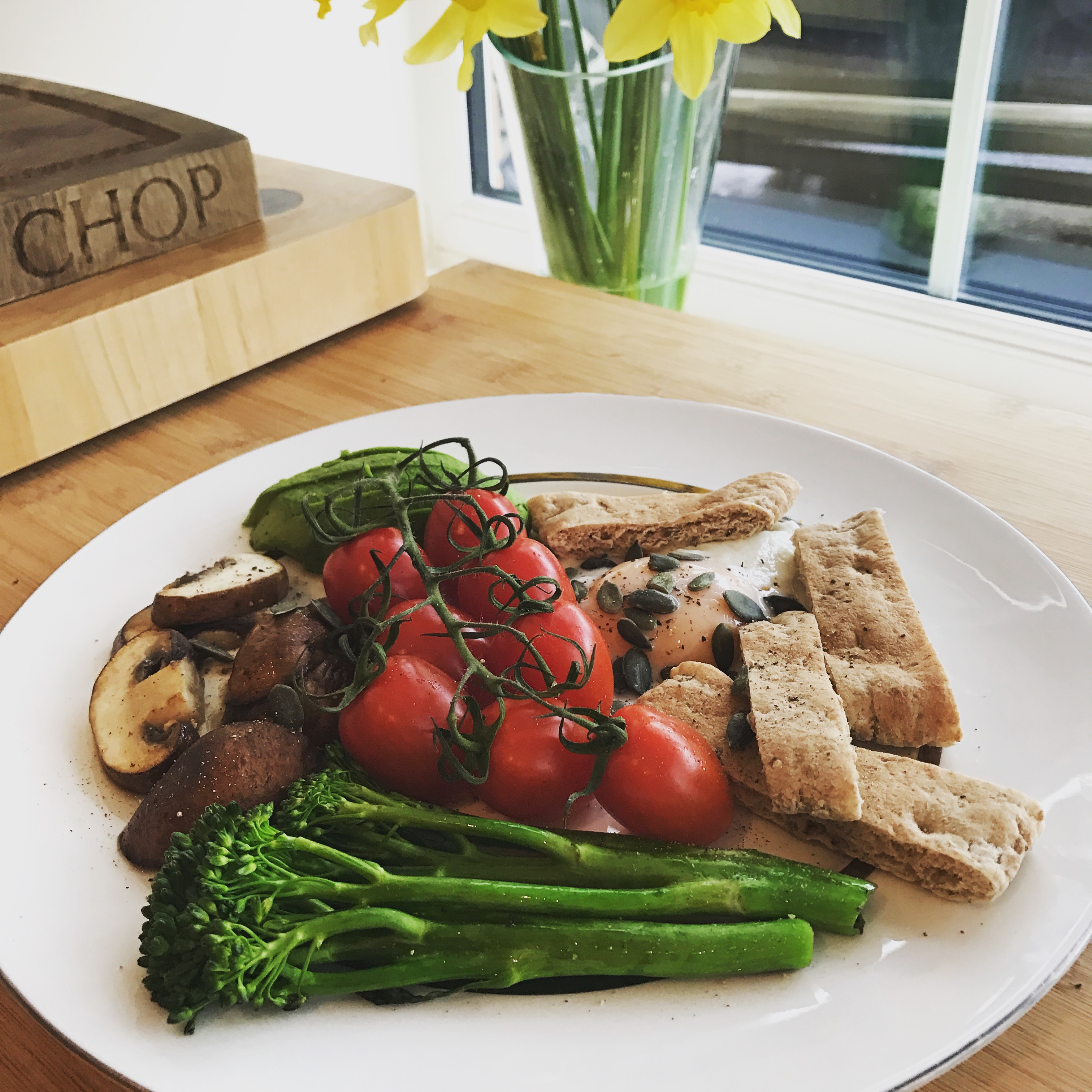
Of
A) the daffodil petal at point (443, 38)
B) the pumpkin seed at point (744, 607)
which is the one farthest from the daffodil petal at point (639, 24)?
the pumpkin seed at point (744, 607)

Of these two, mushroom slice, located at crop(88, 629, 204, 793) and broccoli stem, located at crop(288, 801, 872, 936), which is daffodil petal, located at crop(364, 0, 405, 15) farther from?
broccoli stem, located at crop(288, 801, 872, 936)

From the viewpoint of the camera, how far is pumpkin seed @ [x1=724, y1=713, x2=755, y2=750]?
3.52 ft

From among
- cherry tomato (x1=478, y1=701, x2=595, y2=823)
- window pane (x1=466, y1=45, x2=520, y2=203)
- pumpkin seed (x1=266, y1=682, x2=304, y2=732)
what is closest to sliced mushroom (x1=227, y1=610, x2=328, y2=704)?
pumpkin seed (x1=266, y1=682, x2=304, y2=732)

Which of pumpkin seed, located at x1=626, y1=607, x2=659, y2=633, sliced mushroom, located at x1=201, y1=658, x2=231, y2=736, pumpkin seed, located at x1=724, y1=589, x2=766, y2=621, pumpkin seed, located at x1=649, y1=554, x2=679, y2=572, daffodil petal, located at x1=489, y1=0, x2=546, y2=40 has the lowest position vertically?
sliced mushroom, located at x1=201, y1=658, x2=231, y2=736

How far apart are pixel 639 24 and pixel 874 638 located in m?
0.80

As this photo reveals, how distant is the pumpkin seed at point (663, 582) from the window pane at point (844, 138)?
6.62ft

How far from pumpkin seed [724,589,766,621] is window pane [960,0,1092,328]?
2140mm

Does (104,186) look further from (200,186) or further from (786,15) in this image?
(786,15)

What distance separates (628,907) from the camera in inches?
35.3

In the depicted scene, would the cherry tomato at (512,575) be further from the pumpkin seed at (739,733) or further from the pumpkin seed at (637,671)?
the pumpkin seed at (739,733)

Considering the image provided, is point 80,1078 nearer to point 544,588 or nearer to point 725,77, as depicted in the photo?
point 544,588

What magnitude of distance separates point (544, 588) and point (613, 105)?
3.25ft

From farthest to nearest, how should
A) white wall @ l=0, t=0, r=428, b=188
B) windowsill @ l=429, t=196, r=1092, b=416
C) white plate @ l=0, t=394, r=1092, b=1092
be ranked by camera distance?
windowsill @ l=429, t=196, r=1092, b=416, white wall @ l=0, t=0, r=428, b=188, white plate @ l=0, t=394, r=1092, b=1092

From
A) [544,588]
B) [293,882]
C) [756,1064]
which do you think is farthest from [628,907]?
[544,588]
